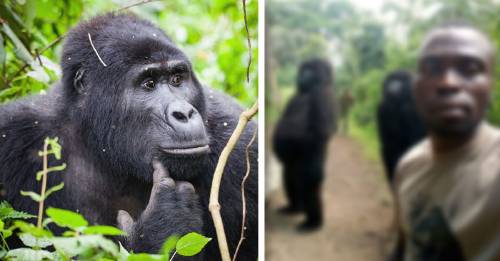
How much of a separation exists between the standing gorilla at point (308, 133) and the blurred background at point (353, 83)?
27 mm

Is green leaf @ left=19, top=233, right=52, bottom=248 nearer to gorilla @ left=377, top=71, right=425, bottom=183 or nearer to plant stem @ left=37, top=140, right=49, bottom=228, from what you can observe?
plant stem @ left=37, top=140, right=49, bottom=228

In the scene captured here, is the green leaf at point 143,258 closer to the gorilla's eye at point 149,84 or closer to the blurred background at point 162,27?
the gorilla's eye at point 149,84

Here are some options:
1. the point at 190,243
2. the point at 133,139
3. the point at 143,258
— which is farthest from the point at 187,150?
the point at 143,258

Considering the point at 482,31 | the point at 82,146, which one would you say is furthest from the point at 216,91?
the point at 482,31

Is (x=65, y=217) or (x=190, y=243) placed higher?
(x=65, y=217)

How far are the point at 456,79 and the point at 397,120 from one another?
194 millimetres

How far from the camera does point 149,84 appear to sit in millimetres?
2340

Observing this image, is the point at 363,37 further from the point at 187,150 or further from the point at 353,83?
the point at 187,150

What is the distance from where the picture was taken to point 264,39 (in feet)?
7.32

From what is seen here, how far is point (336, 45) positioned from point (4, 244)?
1.46 metres

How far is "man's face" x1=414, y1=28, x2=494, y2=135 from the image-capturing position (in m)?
1.69

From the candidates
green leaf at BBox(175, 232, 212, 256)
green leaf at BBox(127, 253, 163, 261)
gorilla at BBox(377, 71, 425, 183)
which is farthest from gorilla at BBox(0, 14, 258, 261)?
gorilla at BBox(377, 71, 425, 183)

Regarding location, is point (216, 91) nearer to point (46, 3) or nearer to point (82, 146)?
point (82, 146)

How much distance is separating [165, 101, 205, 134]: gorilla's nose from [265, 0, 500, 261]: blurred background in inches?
16.5
